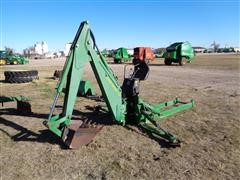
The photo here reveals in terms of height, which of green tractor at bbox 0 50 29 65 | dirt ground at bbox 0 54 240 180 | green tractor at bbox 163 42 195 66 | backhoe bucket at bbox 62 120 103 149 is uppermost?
green tractor at bbox 163 42 195 66

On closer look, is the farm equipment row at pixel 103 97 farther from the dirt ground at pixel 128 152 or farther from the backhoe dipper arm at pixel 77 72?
the dirt ground at pixel 128 152

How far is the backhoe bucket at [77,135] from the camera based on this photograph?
4.84 m

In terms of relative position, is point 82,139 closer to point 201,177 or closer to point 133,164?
point 133,164

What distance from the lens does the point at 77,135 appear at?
4.88 metres

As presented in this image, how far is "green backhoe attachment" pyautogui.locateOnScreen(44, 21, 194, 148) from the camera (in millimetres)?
4902

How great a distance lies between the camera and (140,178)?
12.5ft

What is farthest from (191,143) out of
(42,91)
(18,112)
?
(42,91)

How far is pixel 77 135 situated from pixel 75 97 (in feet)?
2.26

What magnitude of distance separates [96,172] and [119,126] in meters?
2.14

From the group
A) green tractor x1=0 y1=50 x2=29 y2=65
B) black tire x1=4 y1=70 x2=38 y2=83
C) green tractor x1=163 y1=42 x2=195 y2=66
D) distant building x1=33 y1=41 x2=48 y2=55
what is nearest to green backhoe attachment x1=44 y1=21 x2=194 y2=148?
black tire x1=4 y1=70 x2=38 y2=83

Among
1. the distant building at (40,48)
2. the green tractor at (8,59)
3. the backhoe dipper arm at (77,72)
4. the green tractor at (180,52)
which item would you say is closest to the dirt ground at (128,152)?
the backhoe dipper arm at (77,72)

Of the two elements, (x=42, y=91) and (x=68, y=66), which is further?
(x=42, y=91)

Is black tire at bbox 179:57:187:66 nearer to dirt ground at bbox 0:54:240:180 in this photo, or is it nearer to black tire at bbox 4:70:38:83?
black tire at bbox 4:70:38:83

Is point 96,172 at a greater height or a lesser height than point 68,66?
lesser
